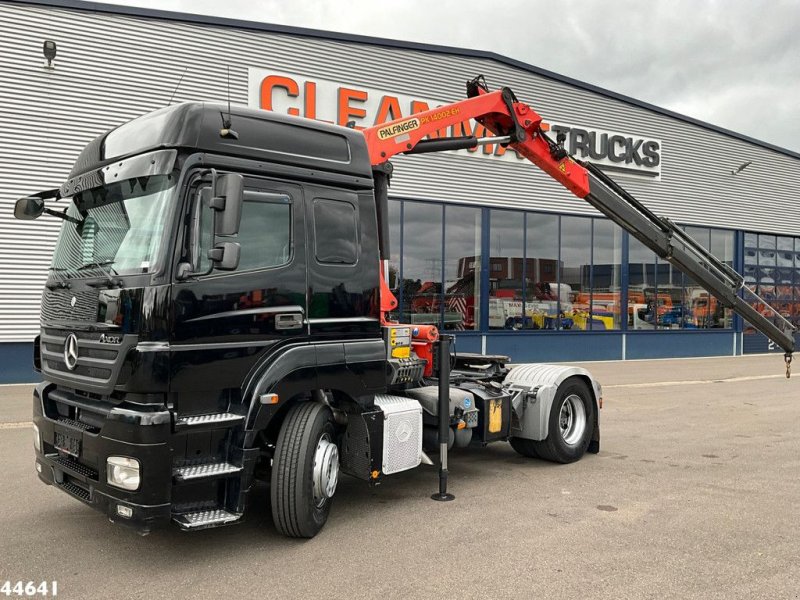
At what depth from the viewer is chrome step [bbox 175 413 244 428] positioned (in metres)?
4.29

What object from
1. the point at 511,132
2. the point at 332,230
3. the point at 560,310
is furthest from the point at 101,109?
the point at 560,310

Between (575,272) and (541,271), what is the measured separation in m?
1.43

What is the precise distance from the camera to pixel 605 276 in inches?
865

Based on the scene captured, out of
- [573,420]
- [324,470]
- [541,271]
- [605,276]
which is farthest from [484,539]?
[605,276]

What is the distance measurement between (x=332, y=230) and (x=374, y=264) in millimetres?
492

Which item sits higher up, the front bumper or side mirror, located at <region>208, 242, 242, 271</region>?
side mirror, located at <region>208, 242, 242, 271</region>

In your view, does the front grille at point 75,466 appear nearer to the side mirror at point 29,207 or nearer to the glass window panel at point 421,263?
the side mirror at point 29,207

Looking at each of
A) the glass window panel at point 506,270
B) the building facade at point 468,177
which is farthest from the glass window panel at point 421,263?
the glass window panel at point 506,270

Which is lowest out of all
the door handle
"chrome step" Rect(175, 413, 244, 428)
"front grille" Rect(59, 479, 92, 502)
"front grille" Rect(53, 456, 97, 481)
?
"front grille" Rect(59, 479, 92, 502)

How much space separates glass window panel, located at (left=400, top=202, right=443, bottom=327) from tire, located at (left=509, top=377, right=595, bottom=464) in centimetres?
1062

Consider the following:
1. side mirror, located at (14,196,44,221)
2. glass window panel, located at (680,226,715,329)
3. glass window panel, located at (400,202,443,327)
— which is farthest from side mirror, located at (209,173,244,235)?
glass window panel, located at (680,226,715,329)

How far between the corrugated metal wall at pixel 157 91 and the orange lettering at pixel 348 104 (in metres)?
0.36

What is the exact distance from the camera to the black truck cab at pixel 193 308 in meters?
4.21

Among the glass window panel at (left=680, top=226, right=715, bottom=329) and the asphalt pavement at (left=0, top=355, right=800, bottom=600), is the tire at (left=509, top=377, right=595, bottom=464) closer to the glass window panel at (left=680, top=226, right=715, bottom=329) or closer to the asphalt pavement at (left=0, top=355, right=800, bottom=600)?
the asphalt pavement at (left=0, top=355, right=800, bottom=600)
